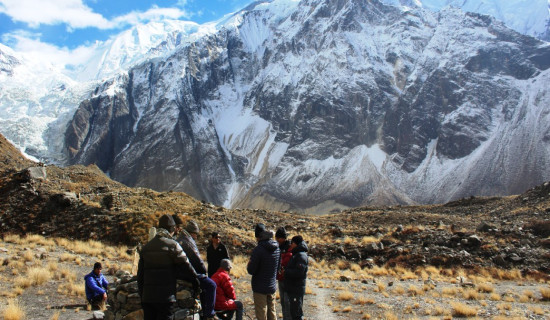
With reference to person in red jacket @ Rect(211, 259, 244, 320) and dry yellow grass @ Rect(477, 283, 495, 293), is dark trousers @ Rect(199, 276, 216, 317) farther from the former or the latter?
dry yellow grass @ Rect(477, 283, 495, 293)

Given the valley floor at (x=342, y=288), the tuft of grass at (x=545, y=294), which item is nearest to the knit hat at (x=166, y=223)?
the valley floor at (x=342, y=288)

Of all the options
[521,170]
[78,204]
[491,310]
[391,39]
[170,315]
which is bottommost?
[491,310]

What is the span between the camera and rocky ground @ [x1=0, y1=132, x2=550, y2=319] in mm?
12227

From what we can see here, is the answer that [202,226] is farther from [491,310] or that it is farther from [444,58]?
[444,58]

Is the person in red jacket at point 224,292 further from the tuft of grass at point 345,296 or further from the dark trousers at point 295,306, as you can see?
the tuft of grass at point 345,296

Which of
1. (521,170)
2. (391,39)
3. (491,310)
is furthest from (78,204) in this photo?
(391,39)

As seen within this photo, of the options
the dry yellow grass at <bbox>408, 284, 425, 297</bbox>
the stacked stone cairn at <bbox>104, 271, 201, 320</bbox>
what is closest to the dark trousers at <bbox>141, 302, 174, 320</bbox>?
the stacked stone cairn at <bbox>104, 271, 201, 320</bbox>

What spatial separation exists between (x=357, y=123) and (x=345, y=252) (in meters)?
143

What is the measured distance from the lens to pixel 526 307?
37.8 ft

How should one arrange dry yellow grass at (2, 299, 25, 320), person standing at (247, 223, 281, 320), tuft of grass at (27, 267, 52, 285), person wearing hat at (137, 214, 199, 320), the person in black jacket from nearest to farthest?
person wearing hat at (137, 214, 199, 320) < person standing at (247, 223, 281, 320) < the person in black jacket < dry yellow grass at (2, 299, 25, 320) < tuft of grass at (27, 267, 52, 285)

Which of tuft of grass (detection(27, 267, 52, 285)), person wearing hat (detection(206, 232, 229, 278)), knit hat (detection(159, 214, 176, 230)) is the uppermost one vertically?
knit hat (detection(159, 214, 176, 230))

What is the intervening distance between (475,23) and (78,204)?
180712 mm

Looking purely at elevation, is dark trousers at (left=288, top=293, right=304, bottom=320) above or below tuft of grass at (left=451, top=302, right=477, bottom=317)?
above

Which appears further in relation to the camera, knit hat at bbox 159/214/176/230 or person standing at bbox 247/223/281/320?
person standing at bbox 247/223/281/320
